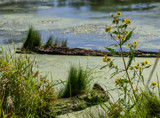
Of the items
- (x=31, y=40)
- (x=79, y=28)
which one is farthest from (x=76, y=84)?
(x=79, y=28)

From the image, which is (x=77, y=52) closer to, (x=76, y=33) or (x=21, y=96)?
(x=76, y=33)

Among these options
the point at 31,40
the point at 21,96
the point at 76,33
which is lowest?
the point at 76,33

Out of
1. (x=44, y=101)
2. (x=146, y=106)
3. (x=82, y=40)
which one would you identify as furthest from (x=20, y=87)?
(x=82, y=40)

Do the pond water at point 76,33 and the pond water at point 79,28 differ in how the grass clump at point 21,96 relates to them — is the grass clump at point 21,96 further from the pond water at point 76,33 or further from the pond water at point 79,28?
the pond water at point 79,28

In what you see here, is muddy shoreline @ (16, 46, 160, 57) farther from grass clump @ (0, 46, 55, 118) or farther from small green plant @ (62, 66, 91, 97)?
grass clump @ (0, 46, 55, 118)

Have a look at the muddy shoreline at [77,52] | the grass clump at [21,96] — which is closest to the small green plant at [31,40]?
the muddy shoreline at [77,52]

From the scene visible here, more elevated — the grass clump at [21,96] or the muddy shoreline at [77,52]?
the grass clump at [21,96]

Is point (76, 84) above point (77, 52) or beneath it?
above

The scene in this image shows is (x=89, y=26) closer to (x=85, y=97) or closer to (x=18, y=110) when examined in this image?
(x=85, y=97)

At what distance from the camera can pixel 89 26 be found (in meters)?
6.41

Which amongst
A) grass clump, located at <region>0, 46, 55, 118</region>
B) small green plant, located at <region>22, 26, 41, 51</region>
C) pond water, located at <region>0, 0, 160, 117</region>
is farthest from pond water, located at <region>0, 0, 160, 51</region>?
grass clump, located at <region>0, 46, 55, 118</region>

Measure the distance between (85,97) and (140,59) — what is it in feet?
5.25

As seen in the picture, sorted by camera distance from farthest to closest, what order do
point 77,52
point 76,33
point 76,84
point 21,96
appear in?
point 76,33, point 77,52, point 76,84, point 21,96

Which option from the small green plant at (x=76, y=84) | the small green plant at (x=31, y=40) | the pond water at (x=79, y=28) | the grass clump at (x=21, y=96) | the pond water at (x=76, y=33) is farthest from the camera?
the pond water at (x=79, y=28)
